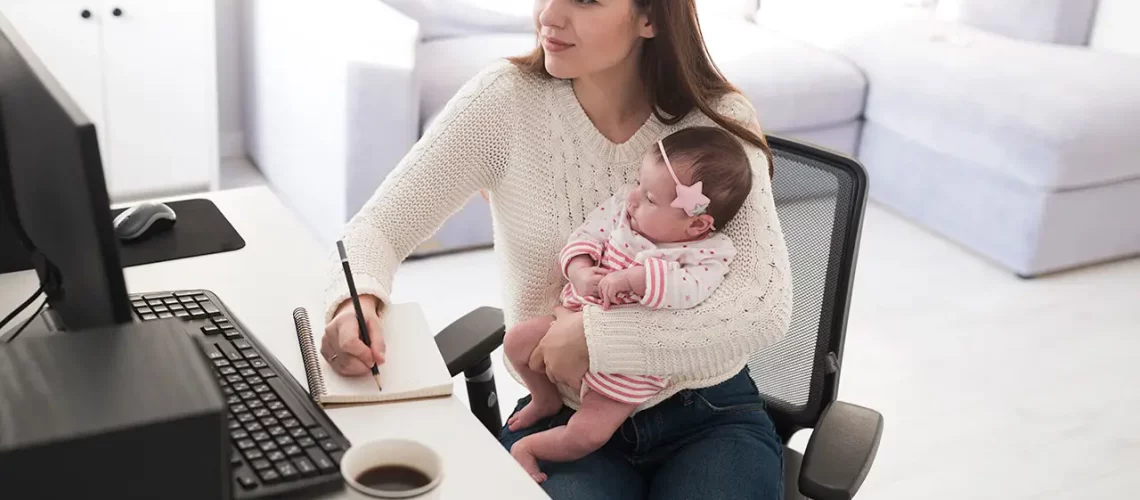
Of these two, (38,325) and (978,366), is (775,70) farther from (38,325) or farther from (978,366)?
(38,325)

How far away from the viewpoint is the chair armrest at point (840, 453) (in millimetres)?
1169

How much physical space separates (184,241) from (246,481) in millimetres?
580

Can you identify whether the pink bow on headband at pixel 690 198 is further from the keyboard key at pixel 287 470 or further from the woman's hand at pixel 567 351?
the keyboard key at pixel 287 470

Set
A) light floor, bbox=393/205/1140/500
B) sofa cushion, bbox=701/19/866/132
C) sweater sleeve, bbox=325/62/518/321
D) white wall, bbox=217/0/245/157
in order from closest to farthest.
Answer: sweater sleeve, bbox=325/62/518/321 → light floor, bbox=393/205/1140/500 → sofa cushion, bbox=701/19/866/132 → white wall, bbox=217/0/245/157

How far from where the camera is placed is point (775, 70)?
329 cm

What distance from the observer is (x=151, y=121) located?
309cm

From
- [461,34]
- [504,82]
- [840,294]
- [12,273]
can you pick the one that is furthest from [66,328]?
[461,34]

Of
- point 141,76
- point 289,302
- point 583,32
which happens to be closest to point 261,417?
point 289,302

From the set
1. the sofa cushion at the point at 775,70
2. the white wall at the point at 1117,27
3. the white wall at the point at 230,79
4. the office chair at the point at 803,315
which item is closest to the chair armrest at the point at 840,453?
the office chair at the point at 803,315

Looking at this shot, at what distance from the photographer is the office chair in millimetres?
1406

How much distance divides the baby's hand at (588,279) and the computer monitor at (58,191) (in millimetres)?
587

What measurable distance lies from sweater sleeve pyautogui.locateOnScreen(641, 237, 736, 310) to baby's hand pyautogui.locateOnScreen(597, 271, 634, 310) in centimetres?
3

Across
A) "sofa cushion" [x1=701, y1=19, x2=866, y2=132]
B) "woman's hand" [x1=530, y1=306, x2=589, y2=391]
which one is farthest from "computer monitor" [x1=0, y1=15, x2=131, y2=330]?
"sofa cushion" [x1=701, y1=19, x2=866, y2=132]

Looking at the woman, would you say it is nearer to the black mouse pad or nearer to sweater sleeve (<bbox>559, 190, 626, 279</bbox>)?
sweater sleeve (<bbox>559, 190, 626, 279</bbox>)
